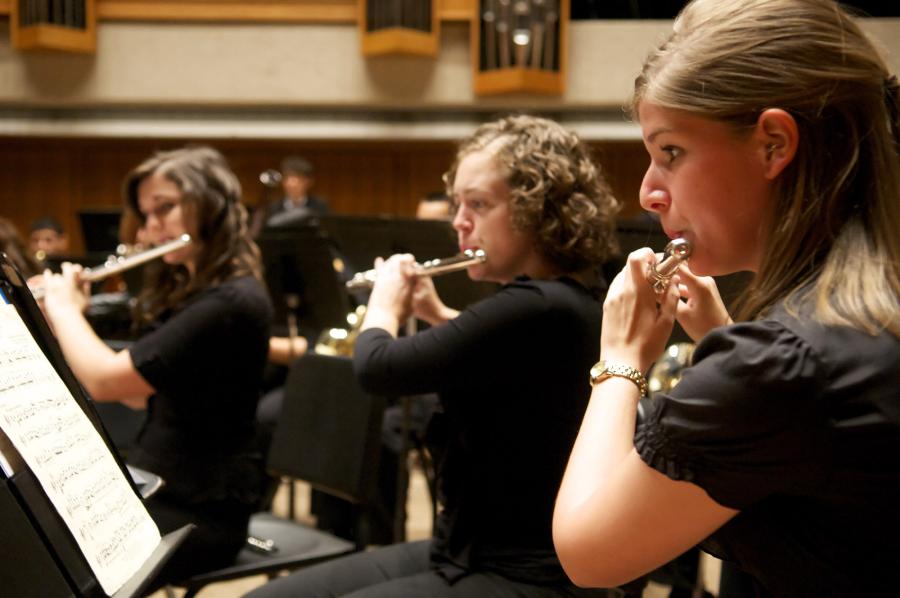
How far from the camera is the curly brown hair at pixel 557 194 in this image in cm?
192

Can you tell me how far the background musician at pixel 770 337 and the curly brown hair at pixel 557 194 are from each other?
0.75 m

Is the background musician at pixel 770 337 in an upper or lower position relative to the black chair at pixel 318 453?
upper

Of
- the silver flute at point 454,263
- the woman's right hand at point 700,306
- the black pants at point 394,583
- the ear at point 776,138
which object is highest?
the ear at point 776,138

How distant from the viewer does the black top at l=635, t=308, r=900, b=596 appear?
89cm

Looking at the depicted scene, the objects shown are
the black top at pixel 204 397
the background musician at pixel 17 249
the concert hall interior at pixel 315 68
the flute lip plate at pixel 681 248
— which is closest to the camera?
the flute lip plate at pixel 681 248

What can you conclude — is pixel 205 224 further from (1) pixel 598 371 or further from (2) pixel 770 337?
(2) pixel 770 337

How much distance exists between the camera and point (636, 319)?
121 cm

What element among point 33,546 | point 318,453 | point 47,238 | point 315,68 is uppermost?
point 315,68

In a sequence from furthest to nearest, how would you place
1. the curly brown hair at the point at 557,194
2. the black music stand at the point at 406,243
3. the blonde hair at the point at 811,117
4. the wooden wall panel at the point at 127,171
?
the wooden wall panel at the point at 127,171 → the black music stand at the point at 406,243 → the curly brown hair at the point at 557,194 → the blonde hair at the point at 811,117

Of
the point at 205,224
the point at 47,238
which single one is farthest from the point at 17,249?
the point at 47,238

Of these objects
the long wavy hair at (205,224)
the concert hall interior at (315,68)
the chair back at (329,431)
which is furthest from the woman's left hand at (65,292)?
the concert hall interior at (315,68)

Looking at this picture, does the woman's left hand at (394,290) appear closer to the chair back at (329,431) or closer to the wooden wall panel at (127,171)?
the chair back at (329,431)

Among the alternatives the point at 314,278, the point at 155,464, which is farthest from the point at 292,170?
the point at 155,464

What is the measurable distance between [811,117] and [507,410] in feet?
2.89
